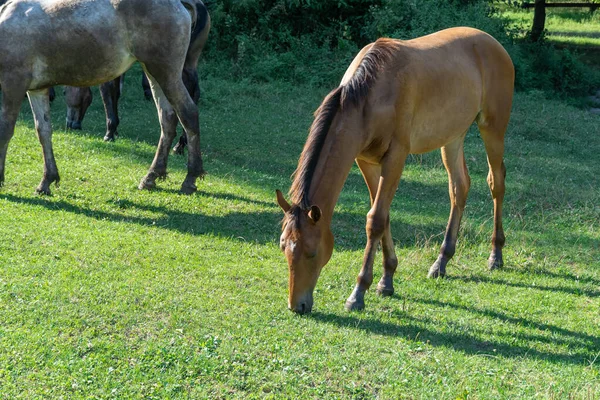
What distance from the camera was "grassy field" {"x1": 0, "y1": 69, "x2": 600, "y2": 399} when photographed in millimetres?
4930

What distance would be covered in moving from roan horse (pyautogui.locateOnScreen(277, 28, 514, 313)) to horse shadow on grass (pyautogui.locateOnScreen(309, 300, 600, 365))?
30 centimetres

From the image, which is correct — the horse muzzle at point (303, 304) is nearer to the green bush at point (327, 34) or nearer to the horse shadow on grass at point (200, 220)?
the horse shadow on grass at point (200, 220)

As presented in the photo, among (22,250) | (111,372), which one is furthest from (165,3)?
(111,372)

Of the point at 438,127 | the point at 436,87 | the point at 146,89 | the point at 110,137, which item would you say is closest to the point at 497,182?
the point at 438,127

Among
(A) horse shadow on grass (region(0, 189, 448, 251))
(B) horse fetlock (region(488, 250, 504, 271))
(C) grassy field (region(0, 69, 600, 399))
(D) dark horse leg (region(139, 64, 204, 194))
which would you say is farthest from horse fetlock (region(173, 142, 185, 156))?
(B) horse fetlock (region(488, 250, 504, 271))

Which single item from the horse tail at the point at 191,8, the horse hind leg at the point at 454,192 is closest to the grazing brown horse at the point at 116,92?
the horse tail at the point at 191,8

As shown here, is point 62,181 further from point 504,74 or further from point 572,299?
point 572,299

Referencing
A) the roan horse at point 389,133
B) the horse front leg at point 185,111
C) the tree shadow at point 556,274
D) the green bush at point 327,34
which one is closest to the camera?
the roan horse at point 389,133

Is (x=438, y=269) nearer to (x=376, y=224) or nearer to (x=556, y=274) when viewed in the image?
(x=556, y=274)

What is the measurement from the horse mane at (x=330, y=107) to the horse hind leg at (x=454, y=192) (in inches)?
64.2

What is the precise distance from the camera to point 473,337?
5.80 m

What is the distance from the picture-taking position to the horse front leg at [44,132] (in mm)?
8758

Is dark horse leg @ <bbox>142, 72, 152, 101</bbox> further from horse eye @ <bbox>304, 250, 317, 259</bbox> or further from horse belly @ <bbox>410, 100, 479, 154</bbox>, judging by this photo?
horse eye @ <bbox>304, 250, 317, 259</bbox>

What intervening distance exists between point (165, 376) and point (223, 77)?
496 inches
